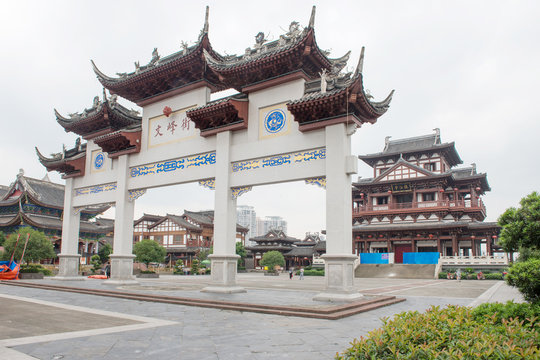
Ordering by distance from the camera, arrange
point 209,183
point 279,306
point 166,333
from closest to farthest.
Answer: point 166,333 → point 279,306 → point 209,183

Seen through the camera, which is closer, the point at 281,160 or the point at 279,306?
the point at 279,306

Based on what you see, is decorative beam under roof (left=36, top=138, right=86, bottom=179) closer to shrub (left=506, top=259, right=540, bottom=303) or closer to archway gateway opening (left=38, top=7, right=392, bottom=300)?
archway gateway opening (left=38, top=7, right=392, bottom=300)

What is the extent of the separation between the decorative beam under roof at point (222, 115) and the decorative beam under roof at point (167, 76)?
189 centimetres

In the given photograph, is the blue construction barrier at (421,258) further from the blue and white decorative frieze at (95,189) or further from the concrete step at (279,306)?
the blue and white decorative frieze at (95,189)

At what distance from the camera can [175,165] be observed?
52.7 ft

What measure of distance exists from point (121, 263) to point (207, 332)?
1122 centimetres

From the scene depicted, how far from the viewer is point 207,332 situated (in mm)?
6930

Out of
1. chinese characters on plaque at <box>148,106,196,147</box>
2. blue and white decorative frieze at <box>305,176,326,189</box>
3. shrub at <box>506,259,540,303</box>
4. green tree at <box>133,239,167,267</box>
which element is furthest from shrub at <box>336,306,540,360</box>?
green tree at <box>133,239,167,267</box>

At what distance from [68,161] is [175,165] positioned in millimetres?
7197

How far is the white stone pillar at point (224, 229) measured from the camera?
533 inches

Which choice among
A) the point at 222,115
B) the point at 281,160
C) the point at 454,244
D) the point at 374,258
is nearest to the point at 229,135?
the point at 222,115

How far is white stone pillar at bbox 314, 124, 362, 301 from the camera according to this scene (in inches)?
442

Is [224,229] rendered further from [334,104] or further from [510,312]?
[510,312]

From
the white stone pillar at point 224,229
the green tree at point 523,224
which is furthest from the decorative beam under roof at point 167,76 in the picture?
the green tree at point 523,224
